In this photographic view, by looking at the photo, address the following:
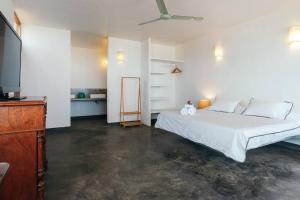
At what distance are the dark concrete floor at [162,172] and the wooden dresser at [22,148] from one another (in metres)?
0.50

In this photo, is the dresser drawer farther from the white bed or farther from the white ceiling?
the white ceiling

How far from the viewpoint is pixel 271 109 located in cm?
340

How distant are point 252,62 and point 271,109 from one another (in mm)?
1240

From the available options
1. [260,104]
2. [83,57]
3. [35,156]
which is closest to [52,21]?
[83,57]

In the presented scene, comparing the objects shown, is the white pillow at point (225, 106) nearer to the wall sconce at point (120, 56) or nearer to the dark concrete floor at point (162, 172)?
the dark concrete floor at point (162, 172)

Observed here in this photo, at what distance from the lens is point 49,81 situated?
4.75 meters

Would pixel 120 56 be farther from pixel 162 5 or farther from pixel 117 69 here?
pixel 162 5

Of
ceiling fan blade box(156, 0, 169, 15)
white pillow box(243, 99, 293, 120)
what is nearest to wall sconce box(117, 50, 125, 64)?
ceiling fan blade box(156, 0, 169, 15)

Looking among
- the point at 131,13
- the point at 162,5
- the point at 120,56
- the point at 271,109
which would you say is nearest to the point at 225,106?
the point at 271,109

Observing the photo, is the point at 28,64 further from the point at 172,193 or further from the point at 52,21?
the point at 172,193

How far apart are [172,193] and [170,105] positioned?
187 inches

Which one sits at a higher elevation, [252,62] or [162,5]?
[162,5]

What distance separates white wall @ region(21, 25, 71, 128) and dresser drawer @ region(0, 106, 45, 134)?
3702mm

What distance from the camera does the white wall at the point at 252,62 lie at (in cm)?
352
